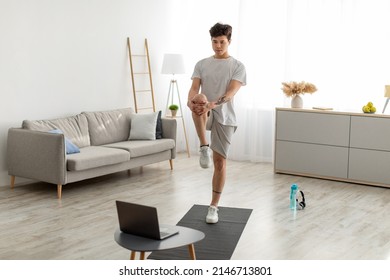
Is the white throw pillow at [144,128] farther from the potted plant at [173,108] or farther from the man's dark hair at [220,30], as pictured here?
the man's dark hair at [220,30]

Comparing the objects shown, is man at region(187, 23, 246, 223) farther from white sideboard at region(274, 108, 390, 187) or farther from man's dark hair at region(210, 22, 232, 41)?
white sideboard at region(274, 108, 390, 187)

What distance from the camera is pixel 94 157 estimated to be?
657 cm

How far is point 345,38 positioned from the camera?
7836mm

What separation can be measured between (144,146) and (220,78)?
2.50 metres

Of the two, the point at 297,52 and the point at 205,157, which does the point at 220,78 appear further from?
the point at 297,52

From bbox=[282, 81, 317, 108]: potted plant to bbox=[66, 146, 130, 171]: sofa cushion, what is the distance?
2270mm

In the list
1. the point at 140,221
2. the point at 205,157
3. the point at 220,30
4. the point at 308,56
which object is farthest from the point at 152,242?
the point at 308,56

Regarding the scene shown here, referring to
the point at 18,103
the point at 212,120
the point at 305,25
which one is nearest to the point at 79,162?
the point at 18,103

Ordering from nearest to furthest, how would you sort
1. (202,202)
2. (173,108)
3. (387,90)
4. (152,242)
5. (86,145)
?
(152,242) → (202,202) → (387,90) → (86,145) → (173,108)

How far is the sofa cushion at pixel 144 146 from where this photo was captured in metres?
7.23

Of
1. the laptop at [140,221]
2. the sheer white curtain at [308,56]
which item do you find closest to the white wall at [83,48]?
the sheer white curtain at [308,56]

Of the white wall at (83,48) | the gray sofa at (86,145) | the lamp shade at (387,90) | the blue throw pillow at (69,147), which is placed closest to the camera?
the gray sofa at (86,145)

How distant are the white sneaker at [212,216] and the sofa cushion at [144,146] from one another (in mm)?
2117

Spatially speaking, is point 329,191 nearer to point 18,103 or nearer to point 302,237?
point 302,237
